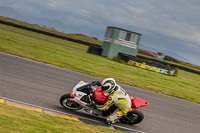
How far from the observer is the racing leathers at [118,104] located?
668 centimetres

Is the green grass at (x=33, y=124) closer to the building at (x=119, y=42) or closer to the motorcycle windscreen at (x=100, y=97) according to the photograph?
the motorcycle windscreen at (x=100, y=97)

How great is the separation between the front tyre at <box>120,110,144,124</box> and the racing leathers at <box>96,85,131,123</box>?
0.37 meters

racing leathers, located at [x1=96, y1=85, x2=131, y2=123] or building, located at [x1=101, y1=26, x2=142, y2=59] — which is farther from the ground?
building, located at [x1=101, y1=26, x2=142, y2=59]

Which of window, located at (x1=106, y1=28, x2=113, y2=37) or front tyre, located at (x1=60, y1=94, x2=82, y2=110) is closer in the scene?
front tyre, located at (x1=60, y1=94, x2=82, y2=110)

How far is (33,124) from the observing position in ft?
15.8

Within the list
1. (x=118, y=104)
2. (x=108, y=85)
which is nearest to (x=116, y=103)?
(x=118, y=104)

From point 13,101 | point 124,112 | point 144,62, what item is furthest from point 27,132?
point 144,62

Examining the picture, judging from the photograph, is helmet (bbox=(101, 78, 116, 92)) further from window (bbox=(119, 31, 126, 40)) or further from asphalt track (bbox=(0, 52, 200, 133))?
window (bbox=(119, 31, 126, 40))

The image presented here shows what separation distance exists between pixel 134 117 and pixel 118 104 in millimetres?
815

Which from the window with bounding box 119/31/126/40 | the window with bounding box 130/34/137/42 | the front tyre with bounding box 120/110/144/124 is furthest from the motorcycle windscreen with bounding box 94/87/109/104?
the window with bounding box 130/34/137/42

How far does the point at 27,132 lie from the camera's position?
433cm

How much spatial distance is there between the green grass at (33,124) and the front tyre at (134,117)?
4.32 ft

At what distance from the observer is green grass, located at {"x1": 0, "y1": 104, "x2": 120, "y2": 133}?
4.41 meters

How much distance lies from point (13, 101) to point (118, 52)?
21745 mm
